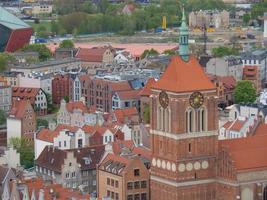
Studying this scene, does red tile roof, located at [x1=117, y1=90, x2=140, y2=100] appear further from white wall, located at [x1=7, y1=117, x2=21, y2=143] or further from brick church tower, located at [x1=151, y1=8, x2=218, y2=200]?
brick church tower, located at [x1=151, y1=8, x2=218, y2=200]

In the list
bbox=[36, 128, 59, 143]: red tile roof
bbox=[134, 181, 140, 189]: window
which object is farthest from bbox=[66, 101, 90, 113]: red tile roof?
bbox=[134, 181, 140, 189]: window

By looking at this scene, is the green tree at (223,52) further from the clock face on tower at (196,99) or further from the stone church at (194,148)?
the clock face on tower at (196,99)

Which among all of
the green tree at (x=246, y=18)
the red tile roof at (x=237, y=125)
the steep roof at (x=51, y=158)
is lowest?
the green tree at (x=246, y=18)

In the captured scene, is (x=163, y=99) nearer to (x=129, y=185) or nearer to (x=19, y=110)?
(x=129, y=185)

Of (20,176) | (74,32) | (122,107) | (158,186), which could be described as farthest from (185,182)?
(74,32)

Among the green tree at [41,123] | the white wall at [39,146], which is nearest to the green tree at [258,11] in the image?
the green tree at [41,123]

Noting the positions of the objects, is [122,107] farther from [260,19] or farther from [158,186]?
[260,19]
